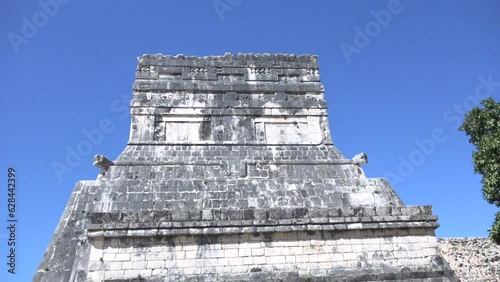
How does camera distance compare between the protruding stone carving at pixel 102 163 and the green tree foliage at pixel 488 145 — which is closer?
the protruding stone carving at pixel 102 163

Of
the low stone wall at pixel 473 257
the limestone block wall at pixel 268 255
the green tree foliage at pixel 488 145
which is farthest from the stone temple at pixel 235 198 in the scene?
the low stone wall at pixel 473 257

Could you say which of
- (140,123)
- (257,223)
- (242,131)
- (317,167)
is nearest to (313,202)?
(317,167)

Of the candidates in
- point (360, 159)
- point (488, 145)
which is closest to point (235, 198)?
point (360, 159)

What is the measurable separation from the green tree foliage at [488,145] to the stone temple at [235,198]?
4.55 meters

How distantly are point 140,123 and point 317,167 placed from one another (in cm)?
522

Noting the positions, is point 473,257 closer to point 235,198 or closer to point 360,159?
point 360,159

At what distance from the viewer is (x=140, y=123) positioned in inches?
410

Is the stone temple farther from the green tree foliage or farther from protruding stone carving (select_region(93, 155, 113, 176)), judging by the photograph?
the green tree foliage

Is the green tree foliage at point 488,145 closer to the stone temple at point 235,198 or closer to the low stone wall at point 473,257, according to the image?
the stone temple at point 235,198

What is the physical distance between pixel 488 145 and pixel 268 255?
8.87 metres

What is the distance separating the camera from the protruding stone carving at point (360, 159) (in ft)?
32.9

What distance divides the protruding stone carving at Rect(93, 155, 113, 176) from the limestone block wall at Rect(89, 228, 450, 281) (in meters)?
2.67

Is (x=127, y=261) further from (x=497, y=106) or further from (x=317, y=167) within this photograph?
(x=497, y=106)

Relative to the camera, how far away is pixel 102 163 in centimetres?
915
